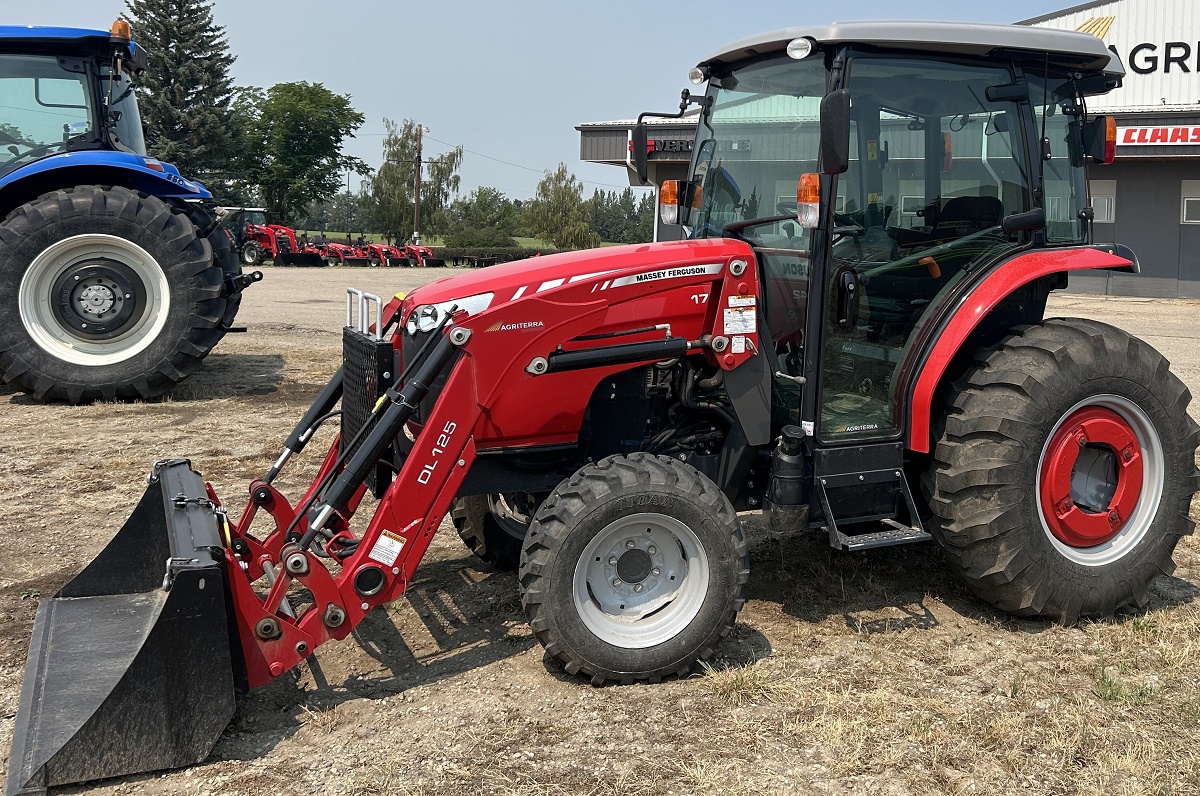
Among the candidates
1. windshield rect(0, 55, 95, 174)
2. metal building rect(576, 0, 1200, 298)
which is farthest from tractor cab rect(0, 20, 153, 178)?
metal building rect(576, 0, 1200, 298)

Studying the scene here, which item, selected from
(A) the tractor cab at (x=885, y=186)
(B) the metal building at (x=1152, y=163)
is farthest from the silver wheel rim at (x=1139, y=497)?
(B) the metal building at (x=1152, y=163)

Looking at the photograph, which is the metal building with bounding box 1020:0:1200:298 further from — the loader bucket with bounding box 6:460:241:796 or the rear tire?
the loader bucket with bounding box 6:460:241:796

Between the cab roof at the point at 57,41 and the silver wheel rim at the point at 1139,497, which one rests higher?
the cab roof at the point at 57,41

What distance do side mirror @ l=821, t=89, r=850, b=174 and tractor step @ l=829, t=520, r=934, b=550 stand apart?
4.62 ft

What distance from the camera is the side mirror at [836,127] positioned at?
148 inches

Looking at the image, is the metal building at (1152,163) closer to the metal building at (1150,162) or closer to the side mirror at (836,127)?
the metal building at (1150,162)

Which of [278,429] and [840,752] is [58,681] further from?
[278,429]

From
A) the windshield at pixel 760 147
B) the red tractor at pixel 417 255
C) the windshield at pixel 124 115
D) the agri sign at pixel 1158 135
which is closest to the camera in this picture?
the windshield at pixel 760 147

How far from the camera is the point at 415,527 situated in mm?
3779

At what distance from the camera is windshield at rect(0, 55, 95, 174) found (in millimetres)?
9156

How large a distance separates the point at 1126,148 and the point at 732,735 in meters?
22.6

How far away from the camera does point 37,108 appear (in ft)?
30.3

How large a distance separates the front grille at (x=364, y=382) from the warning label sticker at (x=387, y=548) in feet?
1.48

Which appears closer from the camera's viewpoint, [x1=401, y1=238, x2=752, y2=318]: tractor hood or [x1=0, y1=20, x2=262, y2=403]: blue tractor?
[x1=401, y1=238, x2=752, y2=318]: tractor hood
